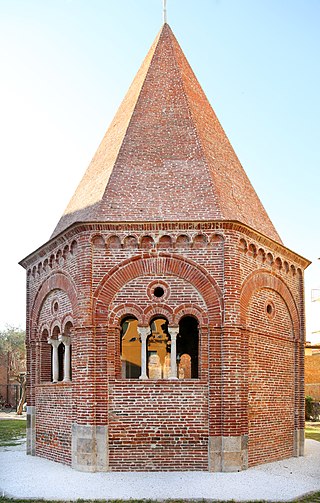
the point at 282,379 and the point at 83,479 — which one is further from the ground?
the point at 282,379

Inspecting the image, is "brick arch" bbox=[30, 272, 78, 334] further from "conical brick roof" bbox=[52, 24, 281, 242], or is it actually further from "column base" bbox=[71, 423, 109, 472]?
"column base" bbox=[71, 423, 109, 472]

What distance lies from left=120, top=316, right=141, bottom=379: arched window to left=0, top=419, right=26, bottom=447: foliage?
6.69m

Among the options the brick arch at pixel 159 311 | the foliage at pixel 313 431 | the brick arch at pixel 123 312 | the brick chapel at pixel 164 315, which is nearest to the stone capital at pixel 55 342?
the brick chapel at pixel 164 315

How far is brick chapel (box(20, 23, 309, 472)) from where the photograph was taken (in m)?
14.4

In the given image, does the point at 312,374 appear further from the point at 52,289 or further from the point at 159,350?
the point at 52,289

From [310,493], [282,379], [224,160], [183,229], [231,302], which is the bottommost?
[310,493]

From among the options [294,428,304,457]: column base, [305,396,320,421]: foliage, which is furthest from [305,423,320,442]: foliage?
[294,428,304,457]: column base

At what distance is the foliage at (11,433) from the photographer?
21453mm

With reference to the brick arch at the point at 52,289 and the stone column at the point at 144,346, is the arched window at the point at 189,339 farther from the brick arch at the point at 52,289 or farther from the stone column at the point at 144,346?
the brick arch at the point at 52,289

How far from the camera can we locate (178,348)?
57.4 feet

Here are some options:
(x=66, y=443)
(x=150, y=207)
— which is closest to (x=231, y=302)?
(x=150, y=207)

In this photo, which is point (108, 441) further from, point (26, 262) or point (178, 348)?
point (26, 262)

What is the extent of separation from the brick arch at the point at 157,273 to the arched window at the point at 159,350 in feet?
7.34

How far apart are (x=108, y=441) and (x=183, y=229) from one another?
5.13 m
